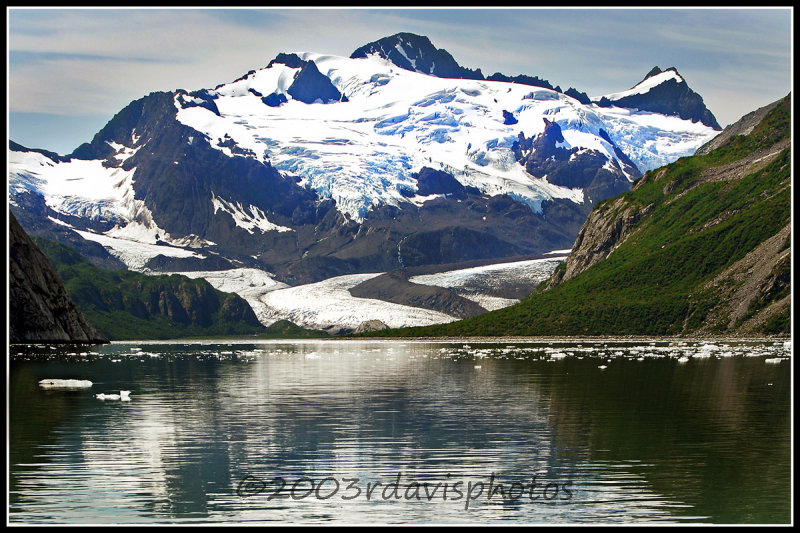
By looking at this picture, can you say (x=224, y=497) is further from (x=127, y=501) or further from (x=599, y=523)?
(x=599, y=523)

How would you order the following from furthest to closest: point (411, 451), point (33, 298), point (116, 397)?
point (33, 298) → point (116, 397) → point (411, 451)

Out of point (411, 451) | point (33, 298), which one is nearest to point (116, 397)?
point (411, 451)

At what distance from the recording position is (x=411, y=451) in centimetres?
4616

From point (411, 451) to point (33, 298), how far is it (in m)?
134

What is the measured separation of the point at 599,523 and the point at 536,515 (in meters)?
2.36

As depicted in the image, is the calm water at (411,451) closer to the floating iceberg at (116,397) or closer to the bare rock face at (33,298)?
the floating iceberg at (116,397)

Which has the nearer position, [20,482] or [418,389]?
[20,482]

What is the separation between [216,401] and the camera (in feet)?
233

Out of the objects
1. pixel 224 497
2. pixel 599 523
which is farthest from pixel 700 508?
pixel 224 497

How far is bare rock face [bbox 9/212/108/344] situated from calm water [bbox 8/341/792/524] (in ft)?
273

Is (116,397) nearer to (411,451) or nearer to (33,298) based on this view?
(411,451)

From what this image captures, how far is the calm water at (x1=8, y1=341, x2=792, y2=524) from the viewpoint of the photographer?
35344 mm

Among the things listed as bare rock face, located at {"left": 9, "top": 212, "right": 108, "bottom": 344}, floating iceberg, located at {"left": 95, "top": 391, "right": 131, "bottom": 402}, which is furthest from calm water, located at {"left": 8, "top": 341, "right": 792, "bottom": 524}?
bare rock face, located at {"left": 9, "top": 212, "right": 108, "bottom": 344}

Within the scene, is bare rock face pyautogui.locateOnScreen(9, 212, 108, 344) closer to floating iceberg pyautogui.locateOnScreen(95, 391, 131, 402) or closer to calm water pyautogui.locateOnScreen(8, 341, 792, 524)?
calm water pyautogui.locateOnScreen(8, 341, 792, 524)
